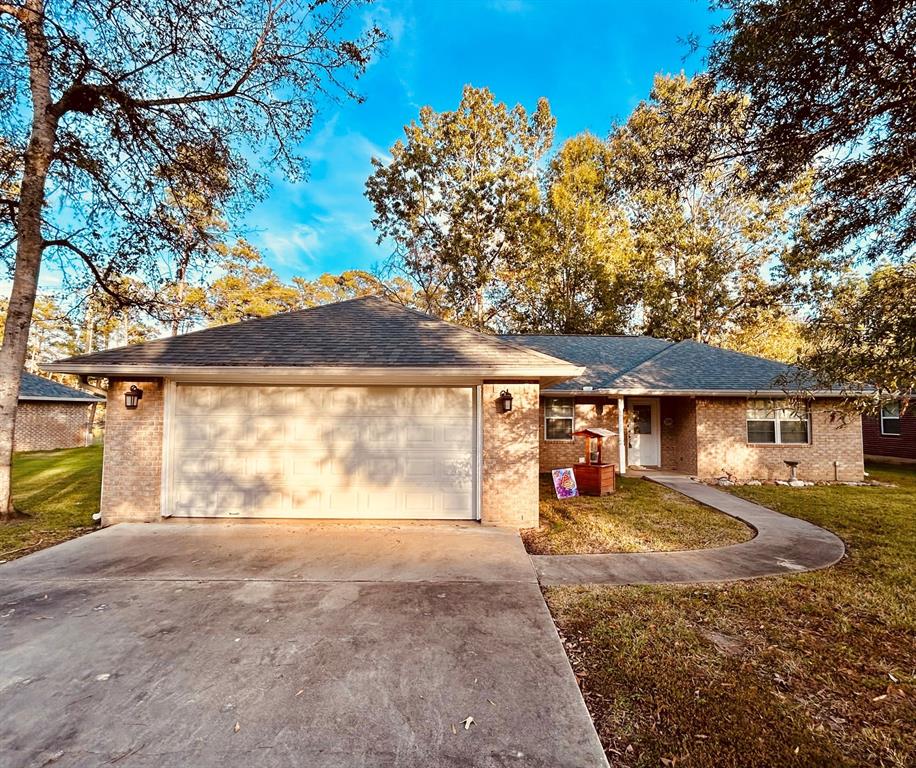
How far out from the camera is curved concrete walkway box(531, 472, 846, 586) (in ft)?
15.3

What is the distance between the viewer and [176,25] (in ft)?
22.7

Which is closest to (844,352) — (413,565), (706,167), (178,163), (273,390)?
(706,167)

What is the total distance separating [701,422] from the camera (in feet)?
38.2

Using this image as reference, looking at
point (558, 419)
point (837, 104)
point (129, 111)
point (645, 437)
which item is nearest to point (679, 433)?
point (645, 437)

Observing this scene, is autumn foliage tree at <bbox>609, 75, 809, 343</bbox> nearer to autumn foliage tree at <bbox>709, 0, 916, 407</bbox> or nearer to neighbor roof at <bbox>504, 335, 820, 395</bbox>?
neighbor roof at <bbox>504, 335, 820, 395</bbox>

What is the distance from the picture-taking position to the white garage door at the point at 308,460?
273 inches

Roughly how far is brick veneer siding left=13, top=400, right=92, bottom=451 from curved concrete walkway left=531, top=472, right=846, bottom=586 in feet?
76.9

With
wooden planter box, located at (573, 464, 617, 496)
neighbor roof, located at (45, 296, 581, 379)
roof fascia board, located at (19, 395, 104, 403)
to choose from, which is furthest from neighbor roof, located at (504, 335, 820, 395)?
roof fascia board, located at (19, 395, 104, 403)

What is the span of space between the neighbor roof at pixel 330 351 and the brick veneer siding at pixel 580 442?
6.32 metres

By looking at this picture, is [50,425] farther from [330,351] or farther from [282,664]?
[282,664]

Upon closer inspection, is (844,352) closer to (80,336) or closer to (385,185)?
(385,185)

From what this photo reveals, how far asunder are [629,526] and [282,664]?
5.54 metres

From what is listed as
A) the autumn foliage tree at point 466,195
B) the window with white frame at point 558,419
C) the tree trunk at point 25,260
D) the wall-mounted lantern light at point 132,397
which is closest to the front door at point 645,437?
the window with white frame at point 558,419

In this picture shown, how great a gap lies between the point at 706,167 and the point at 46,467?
1885 cm
